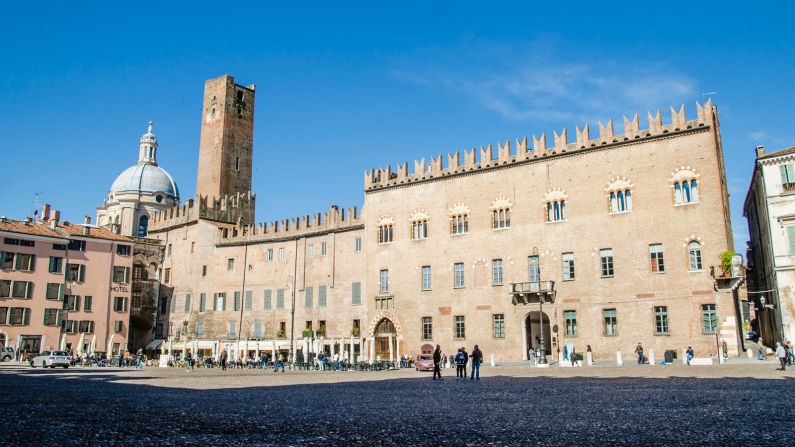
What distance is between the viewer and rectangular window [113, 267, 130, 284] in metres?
50.0

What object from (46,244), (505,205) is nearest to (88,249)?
(46,244)

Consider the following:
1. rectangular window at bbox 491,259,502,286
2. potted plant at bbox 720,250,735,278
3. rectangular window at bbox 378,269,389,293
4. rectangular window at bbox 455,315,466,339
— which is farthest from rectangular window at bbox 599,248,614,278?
rectangular window at bbox 378,269,389,293

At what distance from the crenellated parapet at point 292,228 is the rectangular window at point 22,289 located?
1307 centimetres

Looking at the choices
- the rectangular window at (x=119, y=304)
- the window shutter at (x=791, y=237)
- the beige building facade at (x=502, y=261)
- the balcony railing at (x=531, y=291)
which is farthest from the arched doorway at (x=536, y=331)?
the rectangular window at (x=119, y=304)

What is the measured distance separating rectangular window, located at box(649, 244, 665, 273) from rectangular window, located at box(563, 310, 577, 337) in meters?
4.62

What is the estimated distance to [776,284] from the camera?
3045 centimetres

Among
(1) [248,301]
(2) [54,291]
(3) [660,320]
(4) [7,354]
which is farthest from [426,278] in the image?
(4) [7,354]

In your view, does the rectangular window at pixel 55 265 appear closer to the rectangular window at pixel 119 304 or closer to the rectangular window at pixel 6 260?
the rectangular window at pixel 6 260

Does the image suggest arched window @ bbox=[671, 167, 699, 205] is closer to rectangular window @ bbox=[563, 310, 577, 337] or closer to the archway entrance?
rectangular window @ bbox=[563, 310, 577, 337]

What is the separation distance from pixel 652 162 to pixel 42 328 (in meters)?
41.0

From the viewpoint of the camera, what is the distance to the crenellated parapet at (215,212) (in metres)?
51.0

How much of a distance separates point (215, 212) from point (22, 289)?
47.5 ft

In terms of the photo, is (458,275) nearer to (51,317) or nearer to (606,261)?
(606,261)

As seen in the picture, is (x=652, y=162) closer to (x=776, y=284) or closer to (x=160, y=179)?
(x=776, y=284)
